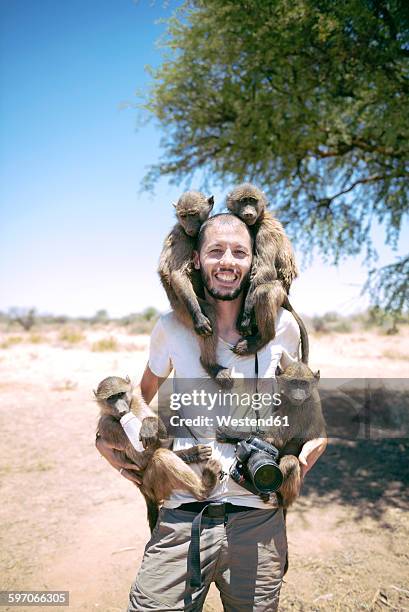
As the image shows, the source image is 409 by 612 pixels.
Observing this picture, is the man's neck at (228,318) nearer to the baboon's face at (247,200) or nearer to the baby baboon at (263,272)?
the baby baboon at (263,272)

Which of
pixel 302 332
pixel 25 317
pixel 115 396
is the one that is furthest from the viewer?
pixel 25 317

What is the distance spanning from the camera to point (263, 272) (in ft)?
11.3

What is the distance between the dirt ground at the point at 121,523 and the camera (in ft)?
13.7

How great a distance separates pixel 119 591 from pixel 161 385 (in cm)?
238

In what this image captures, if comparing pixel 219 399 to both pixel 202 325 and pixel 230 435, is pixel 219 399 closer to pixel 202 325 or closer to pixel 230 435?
pixel 230 435

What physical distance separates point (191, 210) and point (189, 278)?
620 millimetres

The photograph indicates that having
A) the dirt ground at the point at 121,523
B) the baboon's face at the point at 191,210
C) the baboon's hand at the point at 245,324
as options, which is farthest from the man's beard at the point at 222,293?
the dirt ground at the point at 121,523

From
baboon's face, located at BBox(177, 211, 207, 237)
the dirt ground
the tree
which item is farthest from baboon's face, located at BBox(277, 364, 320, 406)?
the tree

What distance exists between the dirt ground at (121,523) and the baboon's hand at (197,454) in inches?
80.5

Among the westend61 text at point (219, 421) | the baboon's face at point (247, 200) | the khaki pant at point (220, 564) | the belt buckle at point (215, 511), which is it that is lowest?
the khaki pant at point (220, 564)

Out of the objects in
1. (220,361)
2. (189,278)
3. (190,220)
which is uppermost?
(190,220)

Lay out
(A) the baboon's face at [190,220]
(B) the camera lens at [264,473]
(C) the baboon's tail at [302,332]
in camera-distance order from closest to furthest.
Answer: (B) the camera lens at [264,473]
(C) the baboon's tail at [302,332]
(A) the baboon's face at [190,220]

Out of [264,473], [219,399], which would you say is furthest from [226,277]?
[264,473]

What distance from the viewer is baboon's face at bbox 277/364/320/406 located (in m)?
2.86
